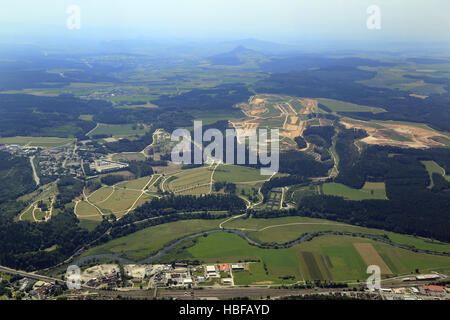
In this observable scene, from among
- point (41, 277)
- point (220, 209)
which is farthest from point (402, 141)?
point (41, 277)

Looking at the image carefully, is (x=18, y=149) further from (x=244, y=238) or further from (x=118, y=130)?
(x=244, y=238)

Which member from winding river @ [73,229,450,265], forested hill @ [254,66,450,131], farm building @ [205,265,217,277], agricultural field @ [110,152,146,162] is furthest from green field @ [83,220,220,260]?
forested hill @ [254,66,450,131]

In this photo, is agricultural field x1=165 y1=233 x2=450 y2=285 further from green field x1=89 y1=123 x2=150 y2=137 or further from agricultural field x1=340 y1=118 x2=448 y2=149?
green field x1=89 y1=123 x2=150 y2=137

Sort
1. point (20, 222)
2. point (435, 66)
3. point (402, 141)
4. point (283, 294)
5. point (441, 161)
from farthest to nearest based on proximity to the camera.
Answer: point (435, 66), point (402, 141), point (441, 161), point (20, 222), point (283, 294)

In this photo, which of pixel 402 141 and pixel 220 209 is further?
pixel 402 141

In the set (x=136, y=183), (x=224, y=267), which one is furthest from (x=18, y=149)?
(x=224, y=267)
